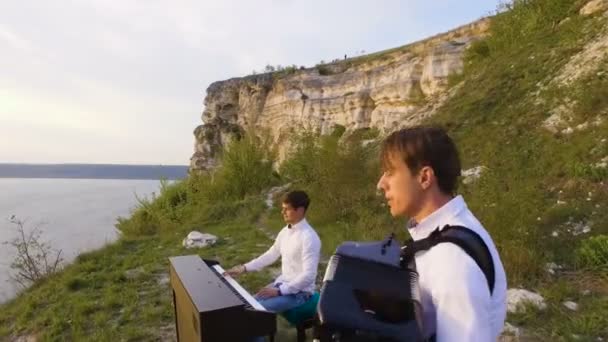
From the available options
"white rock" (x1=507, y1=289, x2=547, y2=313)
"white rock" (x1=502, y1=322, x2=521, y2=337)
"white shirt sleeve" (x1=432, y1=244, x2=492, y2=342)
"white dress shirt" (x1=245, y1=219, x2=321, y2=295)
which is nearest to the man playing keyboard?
"white dress shirt" (x1=245, y1=219, x2=321, y2=295)

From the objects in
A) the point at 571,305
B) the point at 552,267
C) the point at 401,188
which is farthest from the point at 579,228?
the point at 401,188

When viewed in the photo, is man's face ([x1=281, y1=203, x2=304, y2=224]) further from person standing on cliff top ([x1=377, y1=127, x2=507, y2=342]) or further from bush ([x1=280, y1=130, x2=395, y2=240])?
bush ([x1=280, y1=130, x2=395, y2=240])

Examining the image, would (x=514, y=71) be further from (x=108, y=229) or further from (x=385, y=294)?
(x=108, y=229)

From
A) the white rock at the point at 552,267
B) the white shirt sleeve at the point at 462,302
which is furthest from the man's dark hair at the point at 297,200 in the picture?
the white rock at the point at 552,267

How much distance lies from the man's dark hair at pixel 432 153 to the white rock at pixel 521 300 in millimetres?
3565

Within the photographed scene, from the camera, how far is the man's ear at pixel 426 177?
1.31 meters

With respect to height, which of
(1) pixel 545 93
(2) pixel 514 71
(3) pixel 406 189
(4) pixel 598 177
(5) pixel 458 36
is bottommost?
(4) pixel 598 177

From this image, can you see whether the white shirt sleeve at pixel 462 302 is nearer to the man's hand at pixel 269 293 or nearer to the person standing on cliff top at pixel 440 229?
the person standing on cliff top at pixel 440 229

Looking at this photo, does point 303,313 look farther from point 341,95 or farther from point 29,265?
point 341,95

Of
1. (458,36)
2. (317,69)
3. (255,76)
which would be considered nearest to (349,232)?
(458,36)

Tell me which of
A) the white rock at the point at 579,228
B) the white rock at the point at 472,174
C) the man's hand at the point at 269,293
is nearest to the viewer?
the man's hand at the point at 269,293

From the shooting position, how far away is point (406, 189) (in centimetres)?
136

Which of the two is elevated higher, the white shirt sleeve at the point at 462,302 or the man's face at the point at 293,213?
the white shirt sleeve at the point at 462,302

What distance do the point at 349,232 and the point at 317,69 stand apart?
79.9 feet
